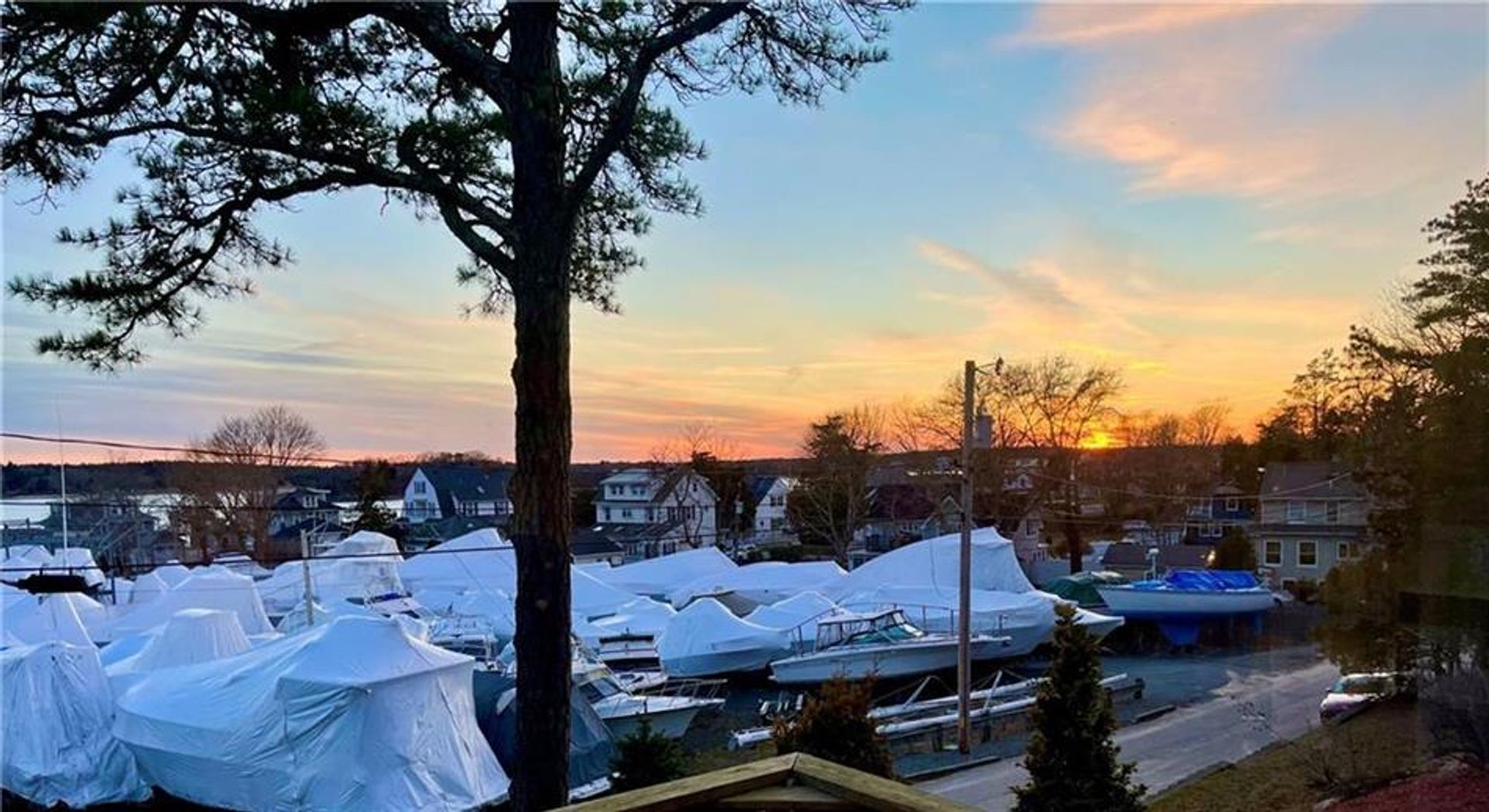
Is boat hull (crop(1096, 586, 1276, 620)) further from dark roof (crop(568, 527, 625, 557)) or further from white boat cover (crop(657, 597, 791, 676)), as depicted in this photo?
dark roof (crop(568, 527, 625, 557))

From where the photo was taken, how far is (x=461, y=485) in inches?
1496

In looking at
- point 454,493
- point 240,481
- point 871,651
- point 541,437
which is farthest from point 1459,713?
point 454,493

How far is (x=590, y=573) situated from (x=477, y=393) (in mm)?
12416

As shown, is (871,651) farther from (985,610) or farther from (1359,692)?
(1359,692)

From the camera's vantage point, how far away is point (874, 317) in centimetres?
915

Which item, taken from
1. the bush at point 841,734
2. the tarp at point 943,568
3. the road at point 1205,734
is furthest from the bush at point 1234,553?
the bush at point 841,734

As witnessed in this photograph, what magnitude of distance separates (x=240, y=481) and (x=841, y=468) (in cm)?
1750

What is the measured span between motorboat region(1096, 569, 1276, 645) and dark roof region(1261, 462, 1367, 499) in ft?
11.9

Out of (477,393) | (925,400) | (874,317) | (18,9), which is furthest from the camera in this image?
(925,400)

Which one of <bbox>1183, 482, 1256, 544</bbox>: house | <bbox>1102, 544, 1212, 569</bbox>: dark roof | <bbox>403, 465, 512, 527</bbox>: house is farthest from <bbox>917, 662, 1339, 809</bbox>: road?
<bbox>403, 465, 512, 527</bbox>: house

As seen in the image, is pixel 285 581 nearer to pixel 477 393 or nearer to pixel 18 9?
pixel 477 393

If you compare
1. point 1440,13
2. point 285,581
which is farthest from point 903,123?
point 285,581

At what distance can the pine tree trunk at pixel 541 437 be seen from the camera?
3490 mm

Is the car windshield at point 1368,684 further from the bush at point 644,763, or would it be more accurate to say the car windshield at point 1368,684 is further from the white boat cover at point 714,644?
the white boat cover at point 714,644
